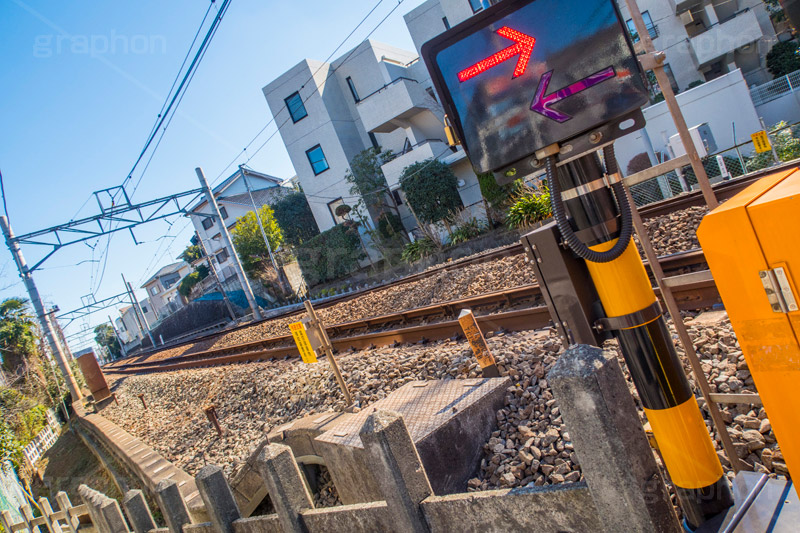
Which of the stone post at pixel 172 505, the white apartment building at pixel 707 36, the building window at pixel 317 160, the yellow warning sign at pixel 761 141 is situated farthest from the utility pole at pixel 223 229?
the yellow warning sign at pixel 761 141

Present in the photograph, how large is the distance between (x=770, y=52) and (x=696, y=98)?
7556 millimetres

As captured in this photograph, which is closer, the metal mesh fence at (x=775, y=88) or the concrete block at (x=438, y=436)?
the concrete block at (x=438, y=436)

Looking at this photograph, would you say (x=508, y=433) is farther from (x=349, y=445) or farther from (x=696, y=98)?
(x=696, y=98)

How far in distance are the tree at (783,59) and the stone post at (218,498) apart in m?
26.1

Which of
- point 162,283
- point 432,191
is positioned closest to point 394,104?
point 432,191

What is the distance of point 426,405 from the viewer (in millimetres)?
4086

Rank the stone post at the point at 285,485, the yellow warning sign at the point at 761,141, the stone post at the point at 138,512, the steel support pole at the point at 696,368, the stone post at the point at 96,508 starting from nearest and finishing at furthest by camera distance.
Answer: the steel support pole at the point at 696,368 → the stone post at the point at 285,485 → the stone post at the point at 138,512 → the stone post at the point at 96,508 → the yellow warning sign at the point at 761,141

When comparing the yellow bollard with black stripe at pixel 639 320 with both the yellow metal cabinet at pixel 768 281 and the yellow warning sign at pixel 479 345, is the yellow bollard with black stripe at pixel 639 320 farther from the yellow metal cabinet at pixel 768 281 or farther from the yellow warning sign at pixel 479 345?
the yellow warning sign at pixel 479 345

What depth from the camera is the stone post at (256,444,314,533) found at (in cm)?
319

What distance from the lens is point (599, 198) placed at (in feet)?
6.22

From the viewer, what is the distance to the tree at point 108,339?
63.6 metres

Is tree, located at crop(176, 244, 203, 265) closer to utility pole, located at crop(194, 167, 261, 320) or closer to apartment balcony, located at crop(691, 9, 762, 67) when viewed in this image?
utility pole, located at crop(194, 167, 261, 320)

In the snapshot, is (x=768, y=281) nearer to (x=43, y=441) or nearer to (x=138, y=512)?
(x=138, y=512)

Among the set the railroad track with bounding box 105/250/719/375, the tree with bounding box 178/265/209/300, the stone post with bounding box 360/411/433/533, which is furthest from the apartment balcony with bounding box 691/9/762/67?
the tree with bounding box 178/265/209/300
